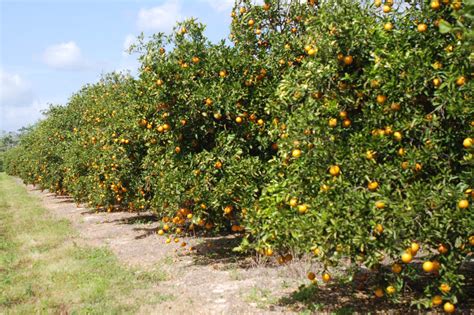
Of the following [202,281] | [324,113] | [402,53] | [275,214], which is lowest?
[202,281]

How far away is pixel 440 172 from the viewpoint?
14.5 ft

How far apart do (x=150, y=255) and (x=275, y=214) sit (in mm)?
4995

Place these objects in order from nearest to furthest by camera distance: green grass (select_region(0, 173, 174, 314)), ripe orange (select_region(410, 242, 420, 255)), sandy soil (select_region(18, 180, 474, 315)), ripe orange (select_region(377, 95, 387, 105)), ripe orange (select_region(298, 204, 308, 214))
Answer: ripe orange (select_region(410, 242, 420, 255)), ripe orange (select_region(377, 95, 387, 105)), ripe orange (select_region(298, 204, 308, 214)), sandy soil (select_region(18, 180, 474, 315)), green grass (select_region(0, 173, 174, 314))

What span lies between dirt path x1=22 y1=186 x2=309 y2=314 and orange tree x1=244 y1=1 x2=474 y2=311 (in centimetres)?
129

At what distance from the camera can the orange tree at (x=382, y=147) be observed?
4.15 metres

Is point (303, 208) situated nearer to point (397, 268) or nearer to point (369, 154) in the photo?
point (369, 154)

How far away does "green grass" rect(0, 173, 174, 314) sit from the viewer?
6.30 m

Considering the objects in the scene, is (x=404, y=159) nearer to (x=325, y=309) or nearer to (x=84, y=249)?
(x=325, y=309)

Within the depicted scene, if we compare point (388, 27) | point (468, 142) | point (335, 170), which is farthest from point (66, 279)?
point (468, 142)

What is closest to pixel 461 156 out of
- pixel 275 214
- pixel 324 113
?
pixel 324 113

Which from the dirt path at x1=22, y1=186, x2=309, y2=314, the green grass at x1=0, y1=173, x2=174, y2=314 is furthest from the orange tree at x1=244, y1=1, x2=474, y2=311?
the green grass at x1=0, y1=173, x2=174, y2=314

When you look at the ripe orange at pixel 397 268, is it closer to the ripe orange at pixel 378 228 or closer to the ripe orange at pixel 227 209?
the ripe orange at pixel 378 228

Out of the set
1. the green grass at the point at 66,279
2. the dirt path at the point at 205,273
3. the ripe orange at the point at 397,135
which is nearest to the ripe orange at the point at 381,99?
the ripe orange at the point at 397,135

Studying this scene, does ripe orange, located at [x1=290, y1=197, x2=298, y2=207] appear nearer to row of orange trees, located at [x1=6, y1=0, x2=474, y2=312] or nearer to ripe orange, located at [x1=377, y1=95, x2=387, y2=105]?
row of orange trees, located at [x1=6, y1=0, x2=474, y2=312]
